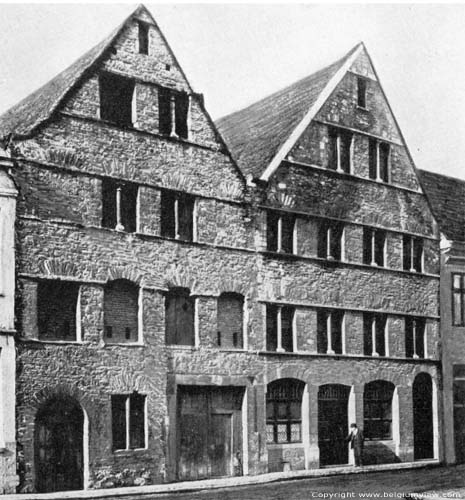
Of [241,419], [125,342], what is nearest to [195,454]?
[241,419]

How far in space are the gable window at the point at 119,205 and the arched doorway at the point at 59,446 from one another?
4.49m

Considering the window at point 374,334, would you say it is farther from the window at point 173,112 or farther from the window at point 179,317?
the window at point 173,112

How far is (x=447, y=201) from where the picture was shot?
108 feet

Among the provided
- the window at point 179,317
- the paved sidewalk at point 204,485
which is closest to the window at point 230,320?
the window at point 179,317

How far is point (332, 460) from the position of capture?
26.4m

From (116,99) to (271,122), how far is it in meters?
7.53

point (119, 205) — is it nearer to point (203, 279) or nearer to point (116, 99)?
point (116, 99)

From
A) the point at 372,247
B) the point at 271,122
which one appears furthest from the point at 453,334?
the point at 271,122

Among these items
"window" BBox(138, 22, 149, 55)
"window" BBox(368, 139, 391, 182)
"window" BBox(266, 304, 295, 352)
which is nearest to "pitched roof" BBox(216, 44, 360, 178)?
"window" BBox(368, 139, 391, 182)

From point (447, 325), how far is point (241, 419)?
9.61 meters

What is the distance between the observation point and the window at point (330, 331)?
26.8m

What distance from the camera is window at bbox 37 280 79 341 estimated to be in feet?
67.8

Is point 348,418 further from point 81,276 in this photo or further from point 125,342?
point 81,276

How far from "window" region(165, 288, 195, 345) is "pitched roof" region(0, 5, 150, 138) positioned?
559 centimetres
